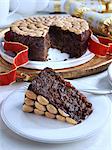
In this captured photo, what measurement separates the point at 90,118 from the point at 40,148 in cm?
12

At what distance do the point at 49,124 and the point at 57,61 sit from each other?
328 mm

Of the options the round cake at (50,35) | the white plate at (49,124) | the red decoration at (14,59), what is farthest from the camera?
the round cake at (50,35)

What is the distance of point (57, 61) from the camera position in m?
1.04

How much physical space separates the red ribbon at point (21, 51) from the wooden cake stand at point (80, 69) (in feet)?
0.07

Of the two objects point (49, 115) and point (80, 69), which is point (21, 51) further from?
point (49, 115)

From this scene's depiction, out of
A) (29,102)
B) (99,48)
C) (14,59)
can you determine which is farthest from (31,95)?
(99,48)

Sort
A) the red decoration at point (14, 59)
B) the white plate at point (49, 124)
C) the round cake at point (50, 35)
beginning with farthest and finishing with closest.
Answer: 1. the round cake at point (50, 35)
2. the red decoration at point (14, 59)
3. the white plate at point (49, 124)

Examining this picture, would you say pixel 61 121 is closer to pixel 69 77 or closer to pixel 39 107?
pixel 39 107

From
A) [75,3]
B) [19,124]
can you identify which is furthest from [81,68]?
[75,3]

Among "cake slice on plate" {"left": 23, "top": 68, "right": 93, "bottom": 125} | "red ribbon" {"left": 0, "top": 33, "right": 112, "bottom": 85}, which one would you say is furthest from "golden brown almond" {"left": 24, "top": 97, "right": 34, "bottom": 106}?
"red ribbon" {"left": 0, "top": 33, "right": 112, "bottom": 85}

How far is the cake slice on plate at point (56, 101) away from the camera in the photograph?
749 millimetres

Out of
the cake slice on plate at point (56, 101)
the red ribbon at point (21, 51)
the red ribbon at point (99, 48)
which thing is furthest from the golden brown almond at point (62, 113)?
the red ribbon at point (99, 48)

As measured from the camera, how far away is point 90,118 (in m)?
0.75

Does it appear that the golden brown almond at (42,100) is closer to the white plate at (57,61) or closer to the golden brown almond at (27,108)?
the golden brown almond at (27,108)
